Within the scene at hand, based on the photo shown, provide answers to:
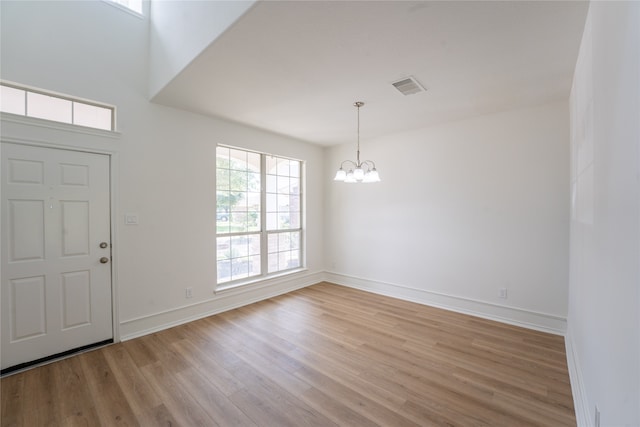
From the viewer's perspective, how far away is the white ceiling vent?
257cm

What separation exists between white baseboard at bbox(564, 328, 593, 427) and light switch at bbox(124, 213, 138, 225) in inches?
163

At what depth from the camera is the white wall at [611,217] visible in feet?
3.01

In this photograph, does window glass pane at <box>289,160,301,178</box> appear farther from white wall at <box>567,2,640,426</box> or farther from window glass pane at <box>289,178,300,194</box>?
white wall at <box>567,2,640,426</box>

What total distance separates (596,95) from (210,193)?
384 cm

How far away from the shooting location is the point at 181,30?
8.07 ft

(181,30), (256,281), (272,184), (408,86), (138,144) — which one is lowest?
(256,281)

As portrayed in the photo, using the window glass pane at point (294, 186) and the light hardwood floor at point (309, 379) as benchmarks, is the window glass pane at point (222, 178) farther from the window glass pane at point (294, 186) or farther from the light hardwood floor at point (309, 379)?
the light hardwood floor at point (309, 379)

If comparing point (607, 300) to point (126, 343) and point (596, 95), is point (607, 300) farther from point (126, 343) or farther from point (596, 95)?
point (126, 343)

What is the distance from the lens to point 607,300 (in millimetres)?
1271

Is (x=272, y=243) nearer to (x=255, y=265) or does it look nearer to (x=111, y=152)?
(x=255, y=265)

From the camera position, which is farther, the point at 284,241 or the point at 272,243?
the point at 284,241

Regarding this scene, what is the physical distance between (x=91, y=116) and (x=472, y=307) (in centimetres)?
516

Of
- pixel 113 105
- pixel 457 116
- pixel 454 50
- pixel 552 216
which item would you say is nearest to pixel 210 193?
pixel 113 105

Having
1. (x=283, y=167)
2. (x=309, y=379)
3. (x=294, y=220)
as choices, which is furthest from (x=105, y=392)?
(x=283, y=167)
